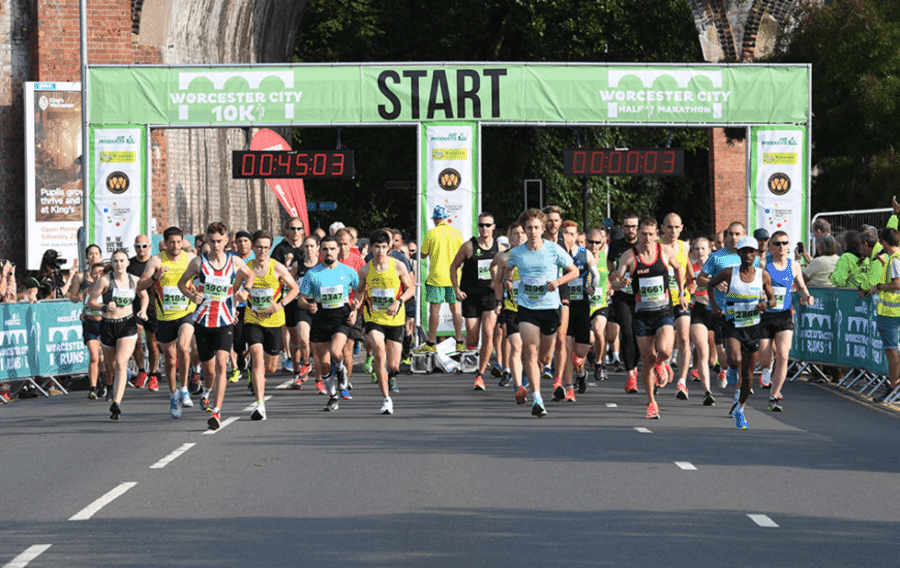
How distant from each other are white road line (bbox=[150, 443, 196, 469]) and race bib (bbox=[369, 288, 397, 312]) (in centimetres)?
308

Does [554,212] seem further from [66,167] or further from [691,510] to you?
[66,167]

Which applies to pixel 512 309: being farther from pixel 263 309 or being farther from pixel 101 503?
pixel 101 503

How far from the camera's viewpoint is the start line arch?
67.4 feet

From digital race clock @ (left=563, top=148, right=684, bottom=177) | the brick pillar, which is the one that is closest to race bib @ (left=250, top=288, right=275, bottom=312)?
digital race clock @ (left=563, top=148, right=684, bottom=177)

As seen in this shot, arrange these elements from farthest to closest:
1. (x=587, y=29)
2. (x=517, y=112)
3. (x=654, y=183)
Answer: (x=654, y=183) → (x=587, y=29) → (x=517, y=112)

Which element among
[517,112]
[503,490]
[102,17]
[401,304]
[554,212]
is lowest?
[503,490]

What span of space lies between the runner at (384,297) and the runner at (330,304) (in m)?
0.17

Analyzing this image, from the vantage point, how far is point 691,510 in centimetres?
791

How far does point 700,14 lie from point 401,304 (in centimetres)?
1926

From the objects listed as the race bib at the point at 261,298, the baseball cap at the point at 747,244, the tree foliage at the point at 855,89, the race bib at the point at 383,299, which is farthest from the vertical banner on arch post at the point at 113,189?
the tree foliage at the point at 855,89

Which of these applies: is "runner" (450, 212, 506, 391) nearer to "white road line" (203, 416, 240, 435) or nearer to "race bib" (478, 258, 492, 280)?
"race bib" (478, 258, 492, 280)

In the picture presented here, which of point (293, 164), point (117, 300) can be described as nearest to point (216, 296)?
point (117, 300)

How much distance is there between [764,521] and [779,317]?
5.79 m

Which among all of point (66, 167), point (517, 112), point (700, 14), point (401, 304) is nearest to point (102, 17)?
point (66, 167)
